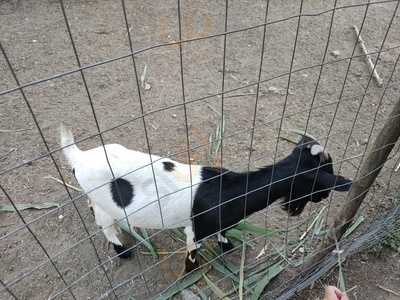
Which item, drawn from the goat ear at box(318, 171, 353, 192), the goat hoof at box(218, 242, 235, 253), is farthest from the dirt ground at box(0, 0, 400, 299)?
the goat hoof at box(218, 242, 235, 253)

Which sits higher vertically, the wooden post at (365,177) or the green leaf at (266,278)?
the wooden post at (365,177)

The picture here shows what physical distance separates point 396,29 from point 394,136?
10.7 ft

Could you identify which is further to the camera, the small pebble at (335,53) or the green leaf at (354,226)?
the small pebble at (335,53)

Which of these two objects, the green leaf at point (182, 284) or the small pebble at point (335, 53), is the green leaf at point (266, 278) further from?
the small pebble at point (335, 53)

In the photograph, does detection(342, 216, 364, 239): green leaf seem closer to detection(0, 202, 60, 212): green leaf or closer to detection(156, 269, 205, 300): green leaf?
detection(156, 269, 205, 300): green leaf

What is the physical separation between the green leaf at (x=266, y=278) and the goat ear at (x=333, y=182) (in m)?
0.60

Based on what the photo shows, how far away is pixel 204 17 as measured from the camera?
479cm

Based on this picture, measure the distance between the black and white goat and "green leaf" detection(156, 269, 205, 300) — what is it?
321 millimetres

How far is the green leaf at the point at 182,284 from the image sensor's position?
2385 millimetres

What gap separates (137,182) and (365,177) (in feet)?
3.66

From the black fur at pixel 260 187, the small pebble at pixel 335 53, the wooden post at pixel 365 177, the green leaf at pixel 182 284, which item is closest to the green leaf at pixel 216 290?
the green leaf at pixel 182 284

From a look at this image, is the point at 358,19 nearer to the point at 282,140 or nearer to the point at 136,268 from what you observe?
the point at 282,140

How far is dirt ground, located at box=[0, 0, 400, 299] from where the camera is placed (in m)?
2.58

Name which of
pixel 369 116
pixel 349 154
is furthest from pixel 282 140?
pixel 369 116
